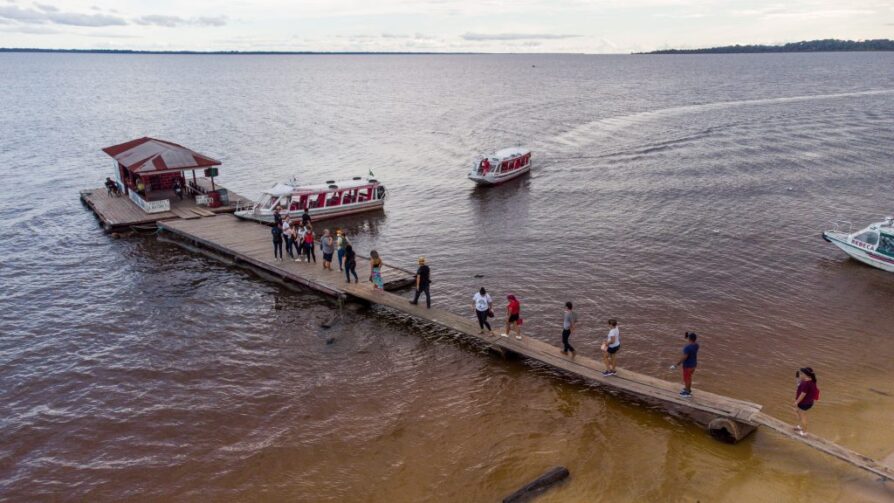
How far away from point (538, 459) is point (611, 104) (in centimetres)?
9614

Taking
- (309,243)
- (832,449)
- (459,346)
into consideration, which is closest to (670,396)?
(832,449)

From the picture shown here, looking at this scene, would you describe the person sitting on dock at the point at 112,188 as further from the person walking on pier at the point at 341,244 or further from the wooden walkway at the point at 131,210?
the person walking on pier at the point at 341,244

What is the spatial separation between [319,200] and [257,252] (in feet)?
32.9

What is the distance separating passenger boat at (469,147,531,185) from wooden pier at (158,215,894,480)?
2011cm

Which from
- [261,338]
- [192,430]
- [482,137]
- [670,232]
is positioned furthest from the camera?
[482,137]

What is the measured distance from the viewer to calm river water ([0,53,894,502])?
48.3 feet

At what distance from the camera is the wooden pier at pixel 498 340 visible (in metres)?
15.0

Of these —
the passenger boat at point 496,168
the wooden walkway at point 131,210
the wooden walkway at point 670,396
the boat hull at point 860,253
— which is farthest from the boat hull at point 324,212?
the boat hull at point 860,253

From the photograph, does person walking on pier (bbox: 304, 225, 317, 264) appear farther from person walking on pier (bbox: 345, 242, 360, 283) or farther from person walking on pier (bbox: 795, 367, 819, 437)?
person walking on pier (bbox: 795, 367, 819, 437)

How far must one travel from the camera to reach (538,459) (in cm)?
1500

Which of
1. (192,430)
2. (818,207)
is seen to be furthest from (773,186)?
(192,430)

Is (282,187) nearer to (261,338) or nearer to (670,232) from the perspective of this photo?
(261,338)

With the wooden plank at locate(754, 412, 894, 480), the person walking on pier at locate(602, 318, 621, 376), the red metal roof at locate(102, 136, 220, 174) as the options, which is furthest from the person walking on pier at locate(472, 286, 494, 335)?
the red metal roof at locate(102, 136, 220, 174)

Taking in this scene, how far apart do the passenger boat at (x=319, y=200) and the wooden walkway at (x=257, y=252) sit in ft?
5.28
